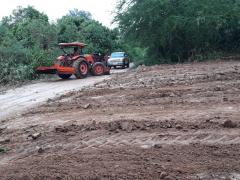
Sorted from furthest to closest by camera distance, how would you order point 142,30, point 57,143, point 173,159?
1. point 142,30
2. point 57,143
3. point 173,159

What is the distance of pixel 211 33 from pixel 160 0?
3917 millimetres

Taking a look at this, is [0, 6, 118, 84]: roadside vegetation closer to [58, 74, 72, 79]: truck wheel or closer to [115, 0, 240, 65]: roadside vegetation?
[58, 74, 72, 79]: truck wheel

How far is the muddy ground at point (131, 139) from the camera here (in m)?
5.89

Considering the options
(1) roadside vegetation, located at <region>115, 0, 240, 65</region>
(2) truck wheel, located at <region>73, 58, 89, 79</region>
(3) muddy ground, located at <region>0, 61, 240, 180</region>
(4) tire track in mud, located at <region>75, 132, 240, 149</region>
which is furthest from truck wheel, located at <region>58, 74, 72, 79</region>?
(4) tire track in mud, located at <region>75, 132, 240, 149</region>

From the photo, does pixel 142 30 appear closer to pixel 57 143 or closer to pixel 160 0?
pixel 160 0

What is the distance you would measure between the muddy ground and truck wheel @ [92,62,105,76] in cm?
1317

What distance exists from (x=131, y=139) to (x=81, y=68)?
17.4 m

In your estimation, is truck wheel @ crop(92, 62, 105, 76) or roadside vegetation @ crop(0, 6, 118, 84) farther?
roadside vegetation @ crop(0, 6, 118, 84)

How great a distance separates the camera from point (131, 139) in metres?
7.51

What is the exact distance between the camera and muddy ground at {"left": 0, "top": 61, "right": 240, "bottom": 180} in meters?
5.89

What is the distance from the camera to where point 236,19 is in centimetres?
2775

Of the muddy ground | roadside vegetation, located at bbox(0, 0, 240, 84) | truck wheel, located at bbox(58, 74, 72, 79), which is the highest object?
roadside vegetation, located at bbox(0, 0, 240, 84)

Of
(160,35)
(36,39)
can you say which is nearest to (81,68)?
(160,35)

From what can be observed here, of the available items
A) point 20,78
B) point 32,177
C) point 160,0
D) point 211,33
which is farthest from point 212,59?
point 32,177
